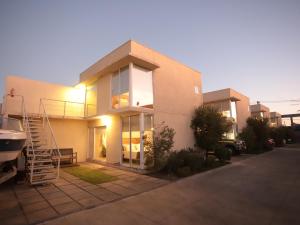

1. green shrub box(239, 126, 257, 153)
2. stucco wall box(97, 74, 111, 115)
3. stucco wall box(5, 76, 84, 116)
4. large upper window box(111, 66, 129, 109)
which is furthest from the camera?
green shrub box(239, 126, 257, 153)

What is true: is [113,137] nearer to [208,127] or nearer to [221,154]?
[208,127]

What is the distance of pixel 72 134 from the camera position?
41.1 ft

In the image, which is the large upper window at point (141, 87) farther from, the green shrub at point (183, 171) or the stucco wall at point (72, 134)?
the stucco wall at point (72, 134)

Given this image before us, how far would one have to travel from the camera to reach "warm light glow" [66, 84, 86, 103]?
42.7 feet

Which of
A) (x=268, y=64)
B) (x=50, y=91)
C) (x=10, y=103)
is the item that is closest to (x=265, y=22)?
(x=268, y=64)

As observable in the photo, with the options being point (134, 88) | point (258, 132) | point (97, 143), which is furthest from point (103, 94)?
point (258, 132)

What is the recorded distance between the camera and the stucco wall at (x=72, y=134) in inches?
467

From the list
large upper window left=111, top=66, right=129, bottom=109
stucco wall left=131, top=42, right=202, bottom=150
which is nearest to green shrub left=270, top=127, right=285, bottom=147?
stucco wall left=131, top=42, right=202, bottom=150

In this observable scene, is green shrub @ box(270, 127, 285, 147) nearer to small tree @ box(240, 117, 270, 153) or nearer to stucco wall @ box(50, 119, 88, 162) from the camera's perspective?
small tree @ box(240, 117, 270, 153)

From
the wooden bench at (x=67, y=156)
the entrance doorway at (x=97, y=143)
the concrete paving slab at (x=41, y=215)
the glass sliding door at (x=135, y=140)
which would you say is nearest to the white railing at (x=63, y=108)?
the entrance doorway at (x=97, y=143)

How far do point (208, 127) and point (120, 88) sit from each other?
22.6ft

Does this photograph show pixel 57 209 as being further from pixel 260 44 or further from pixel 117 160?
pixel 260 44

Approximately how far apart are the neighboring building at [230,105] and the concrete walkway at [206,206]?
42.7 ft

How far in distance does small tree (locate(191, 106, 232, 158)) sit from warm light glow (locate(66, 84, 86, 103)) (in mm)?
9308
